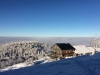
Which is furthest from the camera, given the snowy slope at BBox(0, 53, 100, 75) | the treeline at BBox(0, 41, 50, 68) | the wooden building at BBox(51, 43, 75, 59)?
the treeline at BBox(0, 41, 50, 68)

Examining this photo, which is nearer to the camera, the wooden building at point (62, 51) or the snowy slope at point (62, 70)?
the snowy slope at point (62, 70)

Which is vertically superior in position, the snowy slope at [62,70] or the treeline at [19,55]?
the snowy slope at [62,70]

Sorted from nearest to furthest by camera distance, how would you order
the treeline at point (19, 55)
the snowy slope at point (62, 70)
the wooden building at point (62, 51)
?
the snowy slope at point (62, 70), the wooden building at point (62, 51), the treeline at point (19, 55)

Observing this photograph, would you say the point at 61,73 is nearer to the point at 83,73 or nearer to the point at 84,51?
the point at 83,73

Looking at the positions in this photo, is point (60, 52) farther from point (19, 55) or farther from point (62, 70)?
point (19, 55)

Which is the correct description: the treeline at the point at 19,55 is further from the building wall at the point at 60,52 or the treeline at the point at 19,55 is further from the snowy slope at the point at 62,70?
the snowy slope at the point at 62,70

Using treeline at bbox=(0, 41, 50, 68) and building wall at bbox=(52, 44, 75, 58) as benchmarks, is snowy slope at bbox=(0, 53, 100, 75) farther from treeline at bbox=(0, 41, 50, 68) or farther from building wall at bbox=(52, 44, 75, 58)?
treeline at bbox=(0, 41, 50, 68)

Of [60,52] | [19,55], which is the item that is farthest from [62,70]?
[19,55]

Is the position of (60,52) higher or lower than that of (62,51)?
lower

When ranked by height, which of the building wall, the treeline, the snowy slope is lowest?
the treeline

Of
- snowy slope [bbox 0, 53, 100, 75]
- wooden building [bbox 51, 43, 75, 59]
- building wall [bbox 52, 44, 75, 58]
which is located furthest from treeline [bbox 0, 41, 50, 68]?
snowy slope [bbox 0, 53, 100, 75]

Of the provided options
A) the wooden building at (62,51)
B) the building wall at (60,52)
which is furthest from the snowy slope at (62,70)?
the building wall at (60,52)
